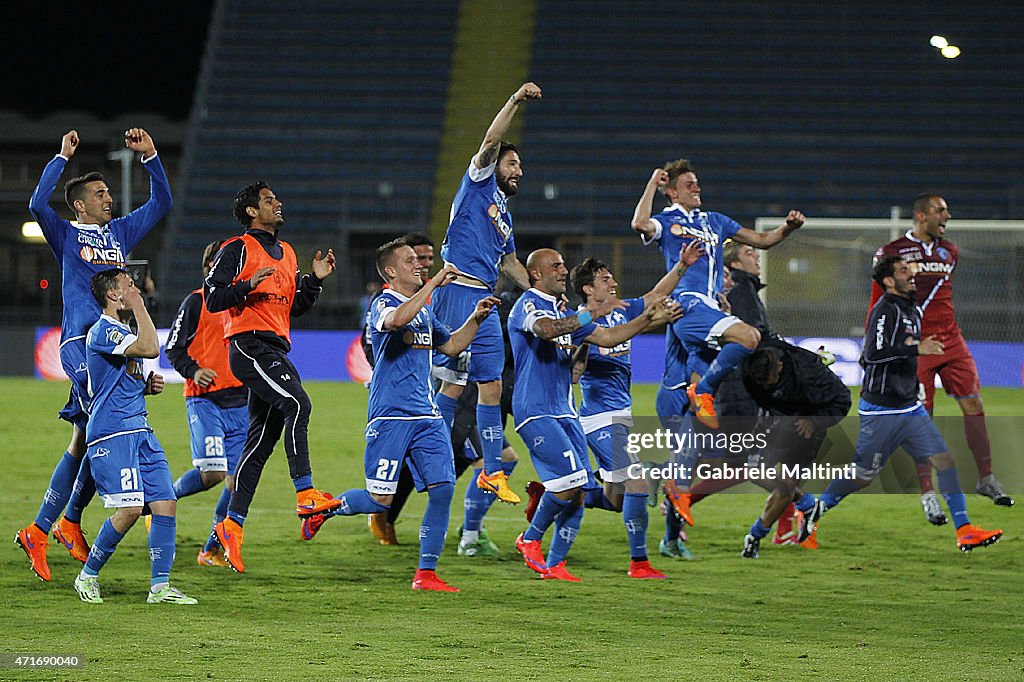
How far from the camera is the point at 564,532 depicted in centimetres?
788

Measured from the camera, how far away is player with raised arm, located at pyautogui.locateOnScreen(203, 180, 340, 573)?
7.21 meters

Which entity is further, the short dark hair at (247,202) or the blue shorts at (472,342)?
the blue shorts at (472,342)

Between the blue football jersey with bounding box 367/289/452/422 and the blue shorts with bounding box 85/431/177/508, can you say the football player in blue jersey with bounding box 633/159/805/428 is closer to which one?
the blue football jersey with bounding box 367/289/452/422

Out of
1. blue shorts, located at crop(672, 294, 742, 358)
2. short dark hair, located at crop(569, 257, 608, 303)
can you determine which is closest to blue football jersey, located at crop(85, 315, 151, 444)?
short dark hair, located at crop(569, 257, 608, 303)

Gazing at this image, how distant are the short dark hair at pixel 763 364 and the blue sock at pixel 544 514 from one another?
171 centimetres

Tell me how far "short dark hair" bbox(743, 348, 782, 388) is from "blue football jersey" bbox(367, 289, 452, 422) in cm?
235

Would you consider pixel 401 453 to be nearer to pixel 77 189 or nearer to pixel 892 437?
pixel 77 189

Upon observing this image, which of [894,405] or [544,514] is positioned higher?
[894,405]

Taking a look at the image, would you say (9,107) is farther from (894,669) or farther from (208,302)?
(894,669)

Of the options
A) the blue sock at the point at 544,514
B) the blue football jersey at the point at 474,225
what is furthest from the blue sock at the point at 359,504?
the blue football jersey at the point at 474,225

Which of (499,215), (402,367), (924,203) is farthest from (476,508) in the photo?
(924,203)

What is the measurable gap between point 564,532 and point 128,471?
8.09 feet

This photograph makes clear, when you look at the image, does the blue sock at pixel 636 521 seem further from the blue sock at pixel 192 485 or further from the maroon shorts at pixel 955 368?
the maroon shorts at pixel 955 368

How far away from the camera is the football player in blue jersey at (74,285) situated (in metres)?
7.53
